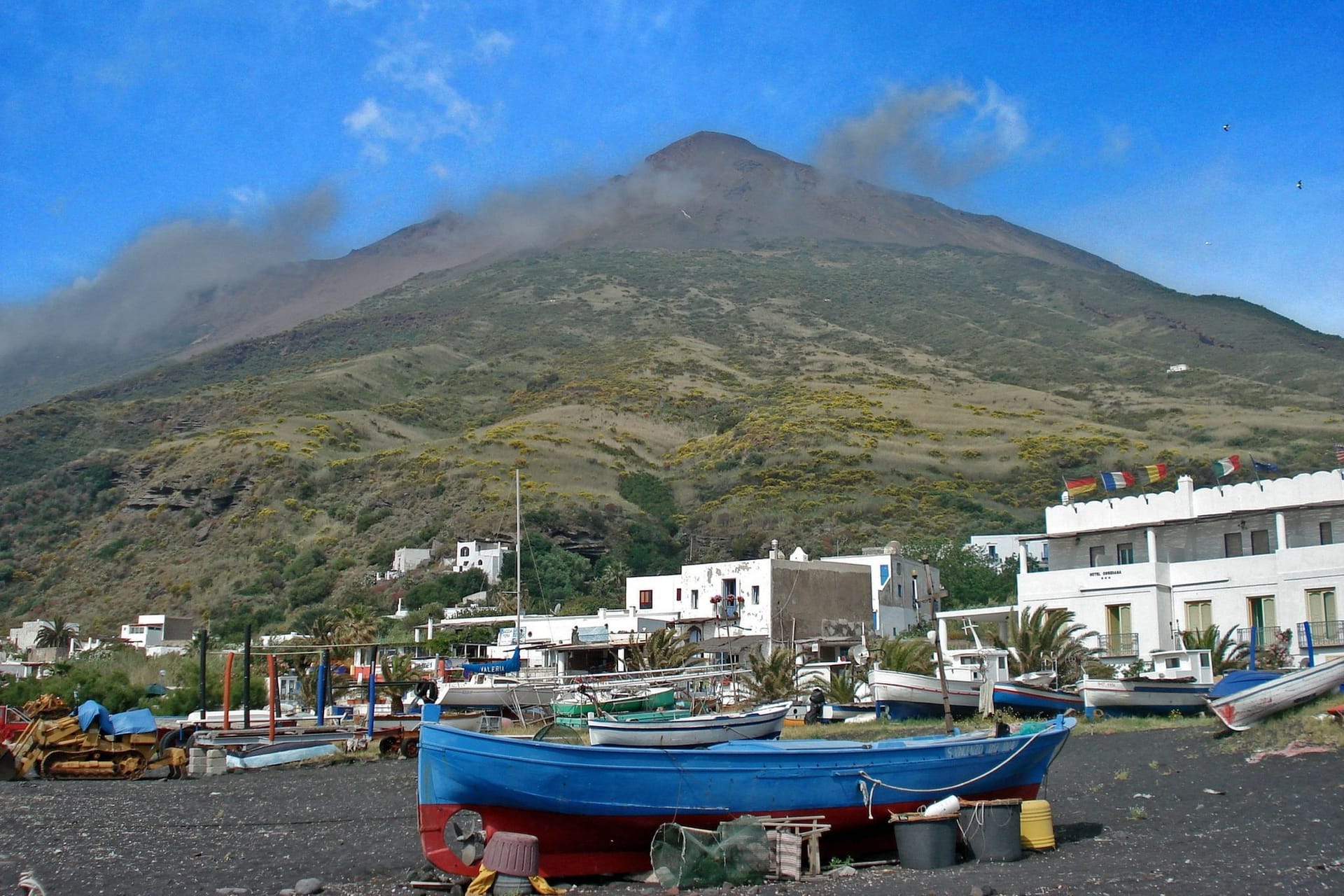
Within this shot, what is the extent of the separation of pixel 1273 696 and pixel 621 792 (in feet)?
43.2

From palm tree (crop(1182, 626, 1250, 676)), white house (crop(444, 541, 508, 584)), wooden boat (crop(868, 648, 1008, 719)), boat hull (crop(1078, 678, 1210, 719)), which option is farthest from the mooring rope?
white house (crop(444, 541, 508, 584))

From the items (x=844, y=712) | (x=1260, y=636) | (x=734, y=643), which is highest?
(x=1260, y=636)

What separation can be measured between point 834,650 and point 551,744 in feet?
114

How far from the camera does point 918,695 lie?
3048 cm

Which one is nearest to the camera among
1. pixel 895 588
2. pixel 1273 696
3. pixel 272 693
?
pixel 1273 696

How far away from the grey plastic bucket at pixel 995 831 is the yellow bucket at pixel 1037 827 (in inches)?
15.1

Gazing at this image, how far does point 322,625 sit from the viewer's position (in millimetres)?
50719

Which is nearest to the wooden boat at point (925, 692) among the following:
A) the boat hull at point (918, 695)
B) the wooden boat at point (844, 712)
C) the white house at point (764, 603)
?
the boat hull at point (918, 695)

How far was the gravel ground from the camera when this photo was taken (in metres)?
12.6

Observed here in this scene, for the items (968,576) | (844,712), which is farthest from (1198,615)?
(968,576)

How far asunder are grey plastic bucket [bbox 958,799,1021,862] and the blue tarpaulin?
820 inches

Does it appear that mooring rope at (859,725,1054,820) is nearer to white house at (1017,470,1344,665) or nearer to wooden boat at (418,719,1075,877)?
wooden boat at (418,719,1075,877)

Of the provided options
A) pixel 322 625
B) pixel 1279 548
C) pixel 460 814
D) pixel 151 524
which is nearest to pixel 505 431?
pixel 151 524

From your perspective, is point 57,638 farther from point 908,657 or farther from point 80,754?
point 908,657
